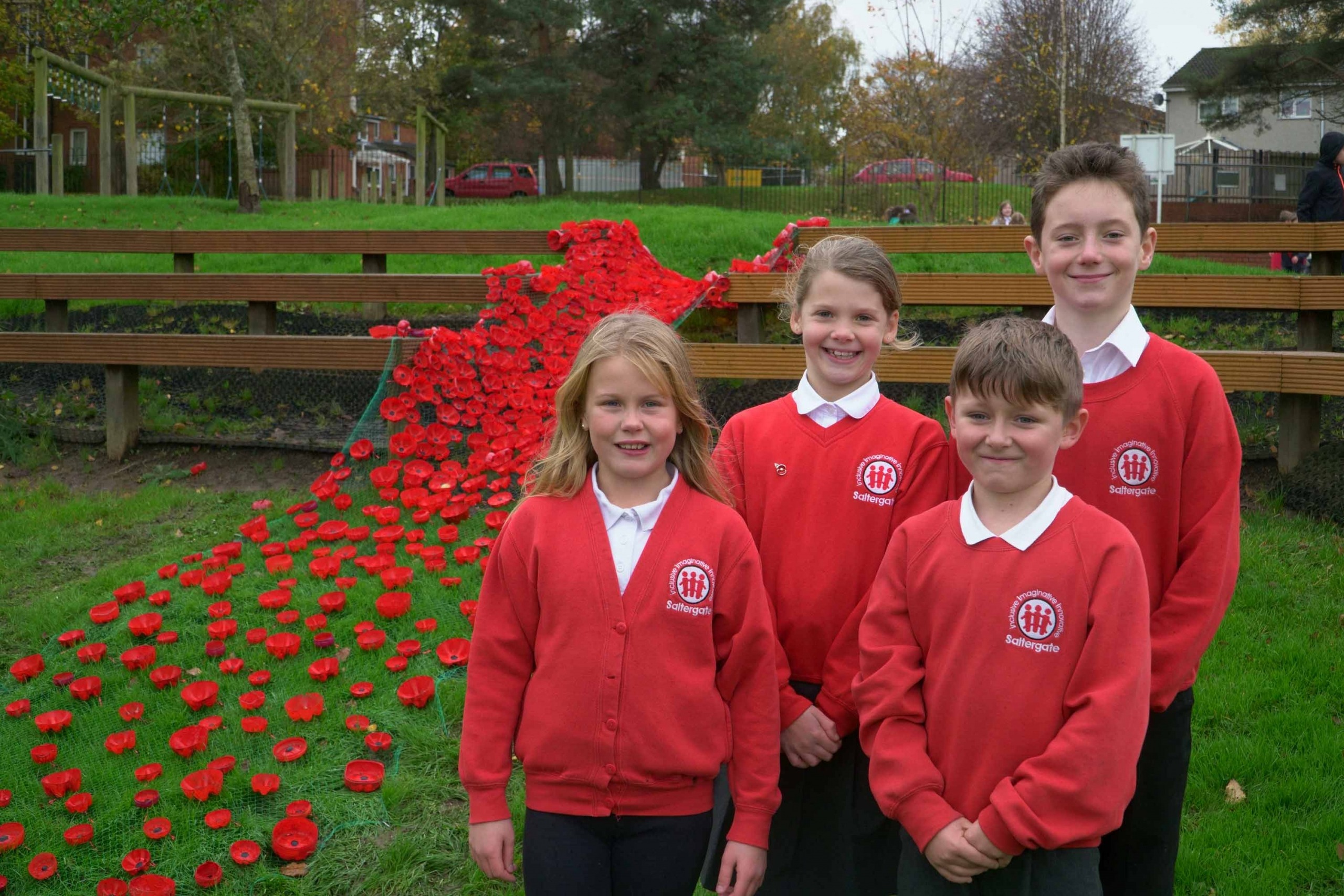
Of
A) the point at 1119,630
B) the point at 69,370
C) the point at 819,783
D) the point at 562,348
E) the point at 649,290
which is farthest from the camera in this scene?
the point at 69,370

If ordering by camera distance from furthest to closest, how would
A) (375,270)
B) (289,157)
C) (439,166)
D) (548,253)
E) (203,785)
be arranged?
(439,166)
(289,157)
(375,270)
(548,253)
(203,785)

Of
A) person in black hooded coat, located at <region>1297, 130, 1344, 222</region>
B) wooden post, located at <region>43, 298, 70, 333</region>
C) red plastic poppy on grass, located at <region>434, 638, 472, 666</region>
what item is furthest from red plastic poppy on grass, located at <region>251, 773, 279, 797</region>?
person in black hooded coat, located at <region>1297, 130, 1344, 222</region>

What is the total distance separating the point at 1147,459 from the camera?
2.09m

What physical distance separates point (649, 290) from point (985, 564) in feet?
16.5

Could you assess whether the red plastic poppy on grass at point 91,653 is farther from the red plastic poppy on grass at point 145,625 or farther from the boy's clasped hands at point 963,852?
the boy's clasped hands at point 963,852

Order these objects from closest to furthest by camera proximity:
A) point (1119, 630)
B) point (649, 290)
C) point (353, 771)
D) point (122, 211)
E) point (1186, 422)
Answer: point (1119, 630)
point (1186, 422)
point (353, 771)
point (649, 290)
point (122, 211)

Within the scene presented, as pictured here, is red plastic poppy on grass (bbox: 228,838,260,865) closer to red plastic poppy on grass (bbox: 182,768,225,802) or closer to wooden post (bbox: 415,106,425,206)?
red plastic poppy on grass (bbox: 182,768,225,802)

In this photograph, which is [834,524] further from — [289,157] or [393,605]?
[289,157]

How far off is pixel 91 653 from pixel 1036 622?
3.51 meters

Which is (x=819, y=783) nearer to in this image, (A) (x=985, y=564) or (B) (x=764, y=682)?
(B) (x=764, y=682)

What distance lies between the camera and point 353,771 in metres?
3.30

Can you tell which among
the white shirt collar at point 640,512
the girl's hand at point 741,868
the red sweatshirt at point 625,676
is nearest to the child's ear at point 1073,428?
the red sweatshirt at point 625,676

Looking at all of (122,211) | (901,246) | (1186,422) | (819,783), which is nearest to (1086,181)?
(1186,422)

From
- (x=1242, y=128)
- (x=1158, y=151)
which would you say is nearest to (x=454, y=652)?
(x=1158, y=151)
